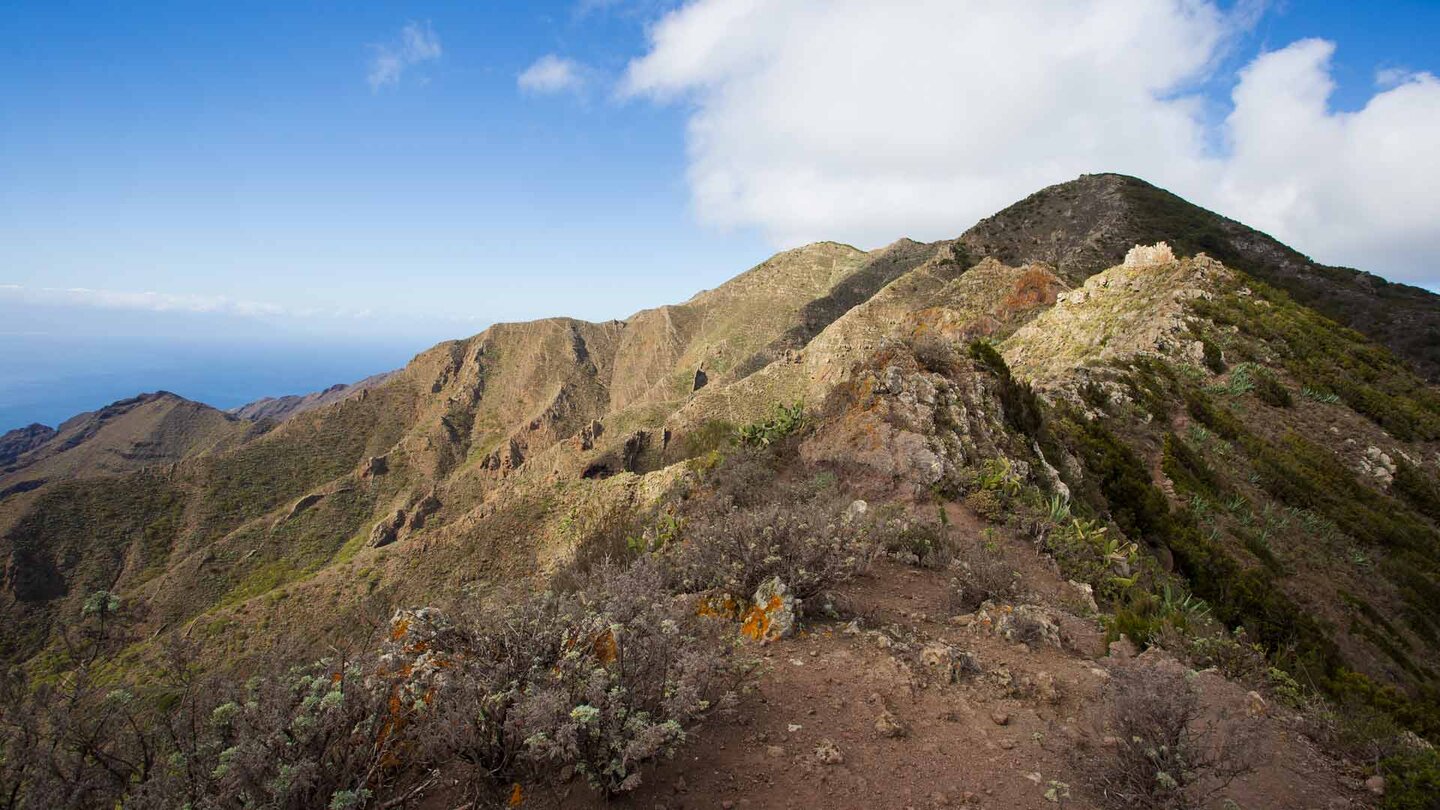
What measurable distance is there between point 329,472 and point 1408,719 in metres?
67.5

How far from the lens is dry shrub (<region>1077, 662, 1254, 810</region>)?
2781mm

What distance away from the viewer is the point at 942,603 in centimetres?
556

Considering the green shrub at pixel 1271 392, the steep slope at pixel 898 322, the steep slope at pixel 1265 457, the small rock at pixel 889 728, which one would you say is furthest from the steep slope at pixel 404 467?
the green shrub at pixel 1271 392

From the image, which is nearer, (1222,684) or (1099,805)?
(1099,805)

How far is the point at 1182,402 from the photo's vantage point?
14.1m

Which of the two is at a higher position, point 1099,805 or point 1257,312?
point 1257,312

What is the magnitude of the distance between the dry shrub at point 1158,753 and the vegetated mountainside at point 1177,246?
135ft

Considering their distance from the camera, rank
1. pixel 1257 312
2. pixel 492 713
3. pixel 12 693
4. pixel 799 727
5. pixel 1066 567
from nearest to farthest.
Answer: pixel 12 693
pixel 492 713
pixel 799 727
pixel 1066 567
pixel 1257 312

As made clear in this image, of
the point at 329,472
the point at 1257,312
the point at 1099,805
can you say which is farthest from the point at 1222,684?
the point at 329,472

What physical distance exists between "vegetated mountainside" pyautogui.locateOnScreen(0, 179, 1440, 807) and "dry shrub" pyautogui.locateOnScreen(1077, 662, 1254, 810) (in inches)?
1.0

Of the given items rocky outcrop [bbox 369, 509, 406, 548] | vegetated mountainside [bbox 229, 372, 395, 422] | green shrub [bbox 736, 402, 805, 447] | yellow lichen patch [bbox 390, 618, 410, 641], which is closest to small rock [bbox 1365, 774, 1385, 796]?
yellow lichen patch [bbox 390, 618, 410, 641]

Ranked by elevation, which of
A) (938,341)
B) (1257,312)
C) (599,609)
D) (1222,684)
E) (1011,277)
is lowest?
(1222,684)

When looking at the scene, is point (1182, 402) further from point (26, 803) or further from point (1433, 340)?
point (1433, 340)

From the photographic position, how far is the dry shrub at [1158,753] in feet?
9.12
